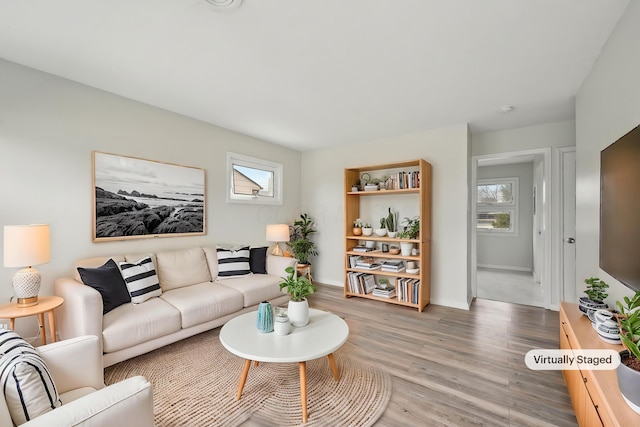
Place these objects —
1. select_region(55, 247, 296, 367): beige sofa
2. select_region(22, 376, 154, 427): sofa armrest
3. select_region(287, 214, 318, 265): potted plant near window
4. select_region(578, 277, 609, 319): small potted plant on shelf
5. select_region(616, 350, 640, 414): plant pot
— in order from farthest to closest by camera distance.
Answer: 1. select_region(287, 214, 318, 265): potted plant near window
2. select_region(55, 247, 296, 367): beige sofa
3. select_region(578, 277, 609, 319): small potted plant on shelf
4. select_region(616, 350, 640, 414): plant pot
5. select_region(22, 376, 154, 427): sofa armrest

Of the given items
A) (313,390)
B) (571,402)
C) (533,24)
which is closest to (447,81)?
(533,24)

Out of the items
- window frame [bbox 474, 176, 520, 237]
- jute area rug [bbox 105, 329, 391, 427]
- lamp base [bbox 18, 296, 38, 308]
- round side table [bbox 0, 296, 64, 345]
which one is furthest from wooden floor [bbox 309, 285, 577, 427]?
window frame [bbox 474, 176, 520, 237]

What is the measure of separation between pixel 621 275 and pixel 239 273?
128 inches

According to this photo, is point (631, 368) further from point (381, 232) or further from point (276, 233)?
point (276, 233)

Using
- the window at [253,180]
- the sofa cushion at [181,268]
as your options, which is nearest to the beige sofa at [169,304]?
the sofa cushion at [181,268]

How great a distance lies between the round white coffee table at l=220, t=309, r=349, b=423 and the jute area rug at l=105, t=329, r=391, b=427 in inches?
4.4

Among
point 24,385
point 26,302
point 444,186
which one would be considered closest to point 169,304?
point 26,302

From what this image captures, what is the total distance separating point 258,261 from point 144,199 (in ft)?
4.83

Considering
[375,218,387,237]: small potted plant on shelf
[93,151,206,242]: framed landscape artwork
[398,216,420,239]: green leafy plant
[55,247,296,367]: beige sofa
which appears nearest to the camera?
[55,247,296,367]: beige sofa

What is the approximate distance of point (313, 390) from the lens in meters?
1.97

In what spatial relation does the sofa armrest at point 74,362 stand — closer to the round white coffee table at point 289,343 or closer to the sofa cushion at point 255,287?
the round white coffee table at point 289,343

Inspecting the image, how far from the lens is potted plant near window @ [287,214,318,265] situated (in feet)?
15.1

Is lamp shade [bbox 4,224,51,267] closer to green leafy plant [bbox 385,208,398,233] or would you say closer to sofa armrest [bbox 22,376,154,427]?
sofa armrest [bbox 22,376,154,427]

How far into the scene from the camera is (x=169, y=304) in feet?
8.32
